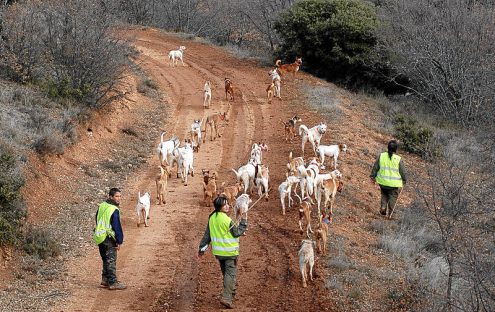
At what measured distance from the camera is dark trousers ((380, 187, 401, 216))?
16.1 meters

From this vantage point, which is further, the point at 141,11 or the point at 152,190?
the point at 141,11

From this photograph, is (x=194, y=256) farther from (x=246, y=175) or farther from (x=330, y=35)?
(x=330, y=35)

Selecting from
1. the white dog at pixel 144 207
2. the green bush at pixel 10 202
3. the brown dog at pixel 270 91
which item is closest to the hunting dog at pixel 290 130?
the brown dog at pixel 270 91

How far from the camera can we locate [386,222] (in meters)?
16.2

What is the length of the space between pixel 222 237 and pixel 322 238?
289cm

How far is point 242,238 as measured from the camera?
14375 mm

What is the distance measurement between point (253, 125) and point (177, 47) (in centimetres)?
1522

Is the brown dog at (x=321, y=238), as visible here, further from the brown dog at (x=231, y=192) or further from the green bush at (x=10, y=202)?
the green bush at (x=10, y=202)

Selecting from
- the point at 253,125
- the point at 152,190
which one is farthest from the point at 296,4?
the point at 152,190

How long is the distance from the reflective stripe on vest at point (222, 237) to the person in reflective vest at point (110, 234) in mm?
1665

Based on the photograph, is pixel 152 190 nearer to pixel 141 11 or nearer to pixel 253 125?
pixel 253 125

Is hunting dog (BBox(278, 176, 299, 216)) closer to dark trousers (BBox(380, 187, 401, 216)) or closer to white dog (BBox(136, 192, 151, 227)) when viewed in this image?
dark trousers (BBox(380, 187, 401, 216))

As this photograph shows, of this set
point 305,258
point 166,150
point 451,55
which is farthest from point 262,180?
point 451,55

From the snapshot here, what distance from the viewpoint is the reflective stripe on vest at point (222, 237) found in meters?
11.1
